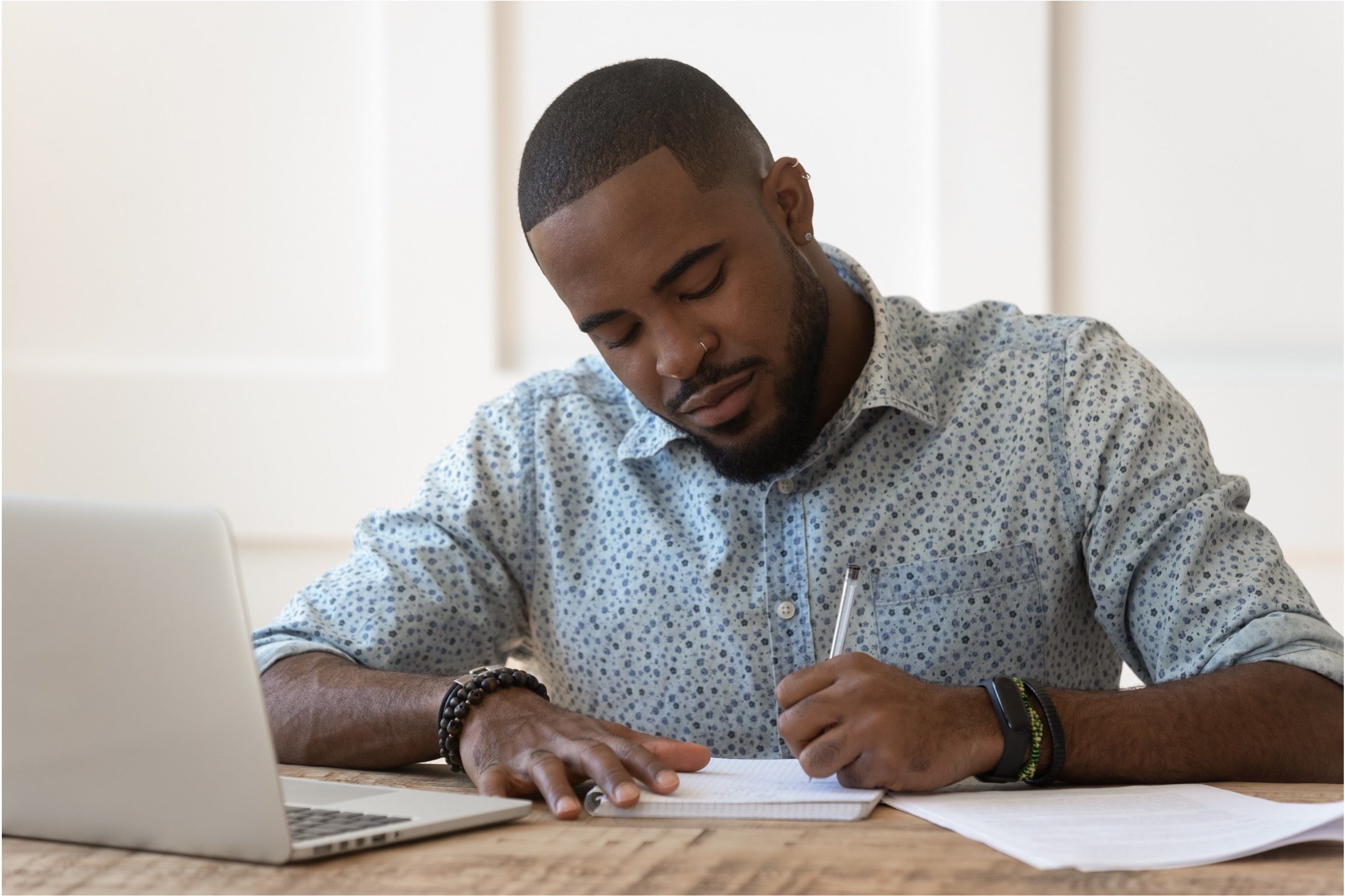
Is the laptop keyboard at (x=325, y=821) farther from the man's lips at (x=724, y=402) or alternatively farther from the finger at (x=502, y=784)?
the man's lips at (x=724, y=402)

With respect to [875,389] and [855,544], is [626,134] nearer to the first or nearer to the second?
[875,389]

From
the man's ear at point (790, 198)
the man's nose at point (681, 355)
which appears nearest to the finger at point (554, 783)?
the man's nose at point (681, 355)

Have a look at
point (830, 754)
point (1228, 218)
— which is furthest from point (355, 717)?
point (1228, 218)

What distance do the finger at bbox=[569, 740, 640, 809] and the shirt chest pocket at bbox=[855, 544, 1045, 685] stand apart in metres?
0.52

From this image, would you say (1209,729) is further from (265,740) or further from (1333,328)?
(1333,328)

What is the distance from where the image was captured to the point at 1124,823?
0.87 meters

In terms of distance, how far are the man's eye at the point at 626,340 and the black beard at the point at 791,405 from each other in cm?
11

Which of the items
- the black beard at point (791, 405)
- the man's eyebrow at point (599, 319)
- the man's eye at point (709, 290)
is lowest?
the black beard at point (791, 405)

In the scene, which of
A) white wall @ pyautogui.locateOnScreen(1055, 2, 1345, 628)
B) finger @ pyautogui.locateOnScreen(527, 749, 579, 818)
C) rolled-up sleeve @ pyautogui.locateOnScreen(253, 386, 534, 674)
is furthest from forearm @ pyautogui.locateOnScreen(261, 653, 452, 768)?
white wall @ pyautogui.locateOnScreen(1055, 2, 1345, 628)

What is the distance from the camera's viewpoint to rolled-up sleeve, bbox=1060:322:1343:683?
1254mm

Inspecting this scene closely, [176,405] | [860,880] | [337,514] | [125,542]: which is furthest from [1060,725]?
[176,405]

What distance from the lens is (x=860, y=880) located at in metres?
0.74

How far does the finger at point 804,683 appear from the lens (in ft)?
3.37

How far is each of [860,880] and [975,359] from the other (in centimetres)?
92
